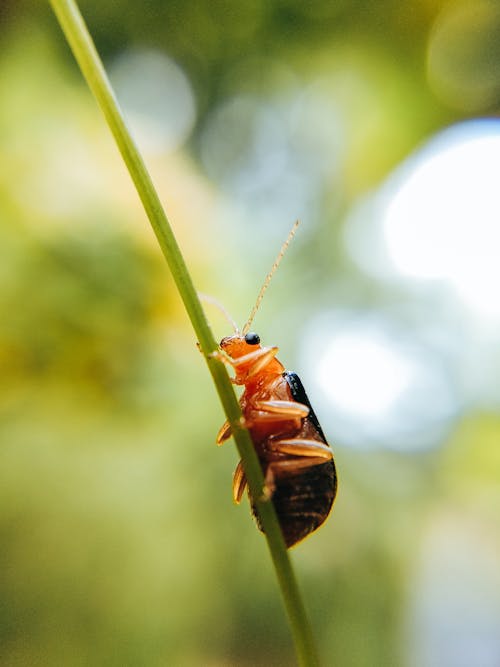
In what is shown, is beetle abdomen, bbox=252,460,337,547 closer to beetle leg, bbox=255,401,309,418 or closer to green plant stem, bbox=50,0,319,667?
beetle leg, bbox=255,401,309,418

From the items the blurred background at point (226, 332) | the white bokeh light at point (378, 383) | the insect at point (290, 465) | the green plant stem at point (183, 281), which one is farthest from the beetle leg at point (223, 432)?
the white bokeh light at point (378, 383)

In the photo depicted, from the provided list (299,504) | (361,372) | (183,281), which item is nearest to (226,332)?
(361,372)

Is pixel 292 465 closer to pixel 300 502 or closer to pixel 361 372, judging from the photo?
pixel 300 502

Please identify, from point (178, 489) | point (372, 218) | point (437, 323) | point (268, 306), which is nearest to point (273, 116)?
point (372, 218)

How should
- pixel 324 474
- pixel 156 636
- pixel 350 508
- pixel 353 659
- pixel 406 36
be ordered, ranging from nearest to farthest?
pixel 324 474 < pixel 156 636 < pixel 353 659 < pixel 350 508 < pixel 406 36

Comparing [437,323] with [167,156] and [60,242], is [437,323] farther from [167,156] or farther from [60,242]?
[60,242]
